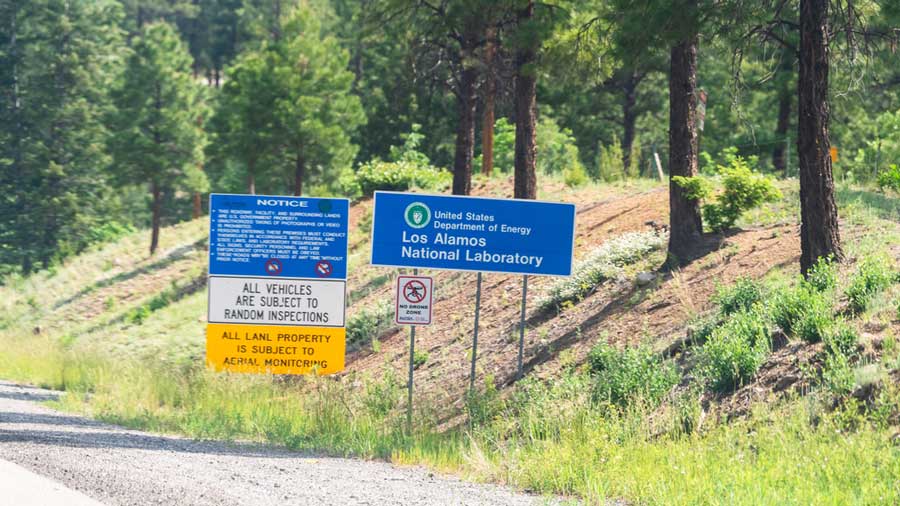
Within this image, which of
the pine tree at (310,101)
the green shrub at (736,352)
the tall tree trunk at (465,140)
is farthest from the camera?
the pine tree at (310,101)

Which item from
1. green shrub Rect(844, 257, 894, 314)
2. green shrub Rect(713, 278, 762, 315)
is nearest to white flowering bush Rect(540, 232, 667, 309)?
green shrub Rect(713, 278, 762, 315)

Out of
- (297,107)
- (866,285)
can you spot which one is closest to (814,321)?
(866,285)

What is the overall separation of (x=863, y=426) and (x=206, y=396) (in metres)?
10.5

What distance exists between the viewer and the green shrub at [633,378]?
12203mm

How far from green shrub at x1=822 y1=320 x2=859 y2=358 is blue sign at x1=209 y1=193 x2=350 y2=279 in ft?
25.5

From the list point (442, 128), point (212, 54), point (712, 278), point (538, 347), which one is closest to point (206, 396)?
point (538, 347)

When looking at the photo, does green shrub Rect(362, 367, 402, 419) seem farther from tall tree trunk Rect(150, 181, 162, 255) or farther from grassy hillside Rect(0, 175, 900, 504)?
tall tree trunk Rect(150, 181, 162, 255)

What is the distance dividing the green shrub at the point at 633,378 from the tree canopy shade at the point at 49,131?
48.7 m

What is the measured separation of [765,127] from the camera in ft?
143

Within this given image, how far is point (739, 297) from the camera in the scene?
13.8 meters

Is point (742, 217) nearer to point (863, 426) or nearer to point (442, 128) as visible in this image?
point (863, 426)

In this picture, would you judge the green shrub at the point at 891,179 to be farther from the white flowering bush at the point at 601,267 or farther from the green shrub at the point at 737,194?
the white flowering bush at the point at 601,267

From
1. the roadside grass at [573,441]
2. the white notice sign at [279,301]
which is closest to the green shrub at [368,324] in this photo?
the roadside grass at [573,441]

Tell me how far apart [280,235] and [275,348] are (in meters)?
1.80
